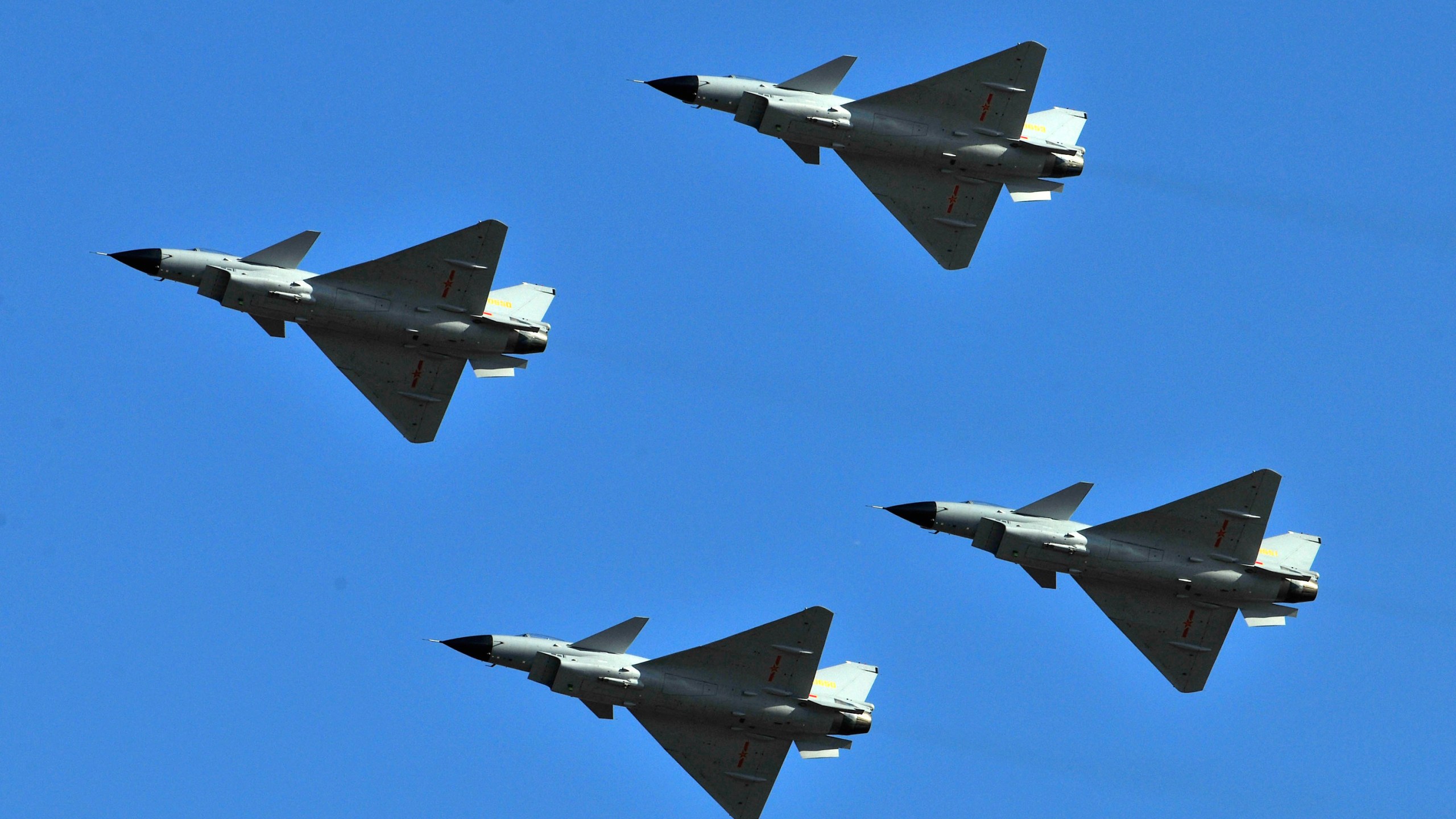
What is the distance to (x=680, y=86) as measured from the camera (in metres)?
72.0

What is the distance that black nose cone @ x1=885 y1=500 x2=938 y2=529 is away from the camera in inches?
2815

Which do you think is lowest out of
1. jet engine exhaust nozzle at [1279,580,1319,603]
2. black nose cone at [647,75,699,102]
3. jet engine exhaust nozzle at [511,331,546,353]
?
jet engine exhaust nozzle at [511,331,546,353]

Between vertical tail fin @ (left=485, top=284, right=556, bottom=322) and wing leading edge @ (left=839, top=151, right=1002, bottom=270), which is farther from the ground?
wing leading edge @ (left=839, top=151, right=1002, bottom=270)

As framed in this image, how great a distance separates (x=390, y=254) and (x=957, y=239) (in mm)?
16692

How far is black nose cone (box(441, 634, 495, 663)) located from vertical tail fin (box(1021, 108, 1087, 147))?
72.2ft

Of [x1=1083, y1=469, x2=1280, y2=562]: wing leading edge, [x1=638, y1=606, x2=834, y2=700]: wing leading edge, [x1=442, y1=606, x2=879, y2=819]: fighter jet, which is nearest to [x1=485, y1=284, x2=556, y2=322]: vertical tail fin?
[x1=442, y1=606, x2=879, y2=819]: fighter jet

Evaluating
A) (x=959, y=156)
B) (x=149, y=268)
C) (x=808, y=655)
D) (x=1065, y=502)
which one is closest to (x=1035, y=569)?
(x=1065, y=502)

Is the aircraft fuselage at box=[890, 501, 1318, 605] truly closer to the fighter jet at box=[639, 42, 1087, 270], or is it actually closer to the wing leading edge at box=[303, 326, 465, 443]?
the fighter jet at box=[639, 42, 1087, 270]

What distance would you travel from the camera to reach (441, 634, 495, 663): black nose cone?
70.0 metres

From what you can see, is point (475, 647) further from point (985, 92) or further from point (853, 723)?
point (985, 92)

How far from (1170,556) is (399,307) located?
2333 cm

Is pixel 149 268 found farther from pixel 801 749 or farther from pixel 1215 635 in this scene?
pixel 1215 635

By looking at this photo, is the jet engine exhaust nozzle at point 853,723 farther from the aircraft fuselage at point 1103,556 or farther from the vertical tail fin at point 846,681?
the aircraft fuselage at point 1103,556

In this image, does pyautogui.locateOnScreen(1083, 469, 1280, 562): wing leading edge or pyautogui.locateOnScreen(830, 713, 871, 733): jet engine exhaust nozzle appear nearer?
pyautogui.locateOnScreen(830, 713, 871, 733): jet engine exhaust nozzle
